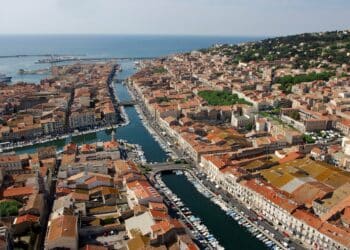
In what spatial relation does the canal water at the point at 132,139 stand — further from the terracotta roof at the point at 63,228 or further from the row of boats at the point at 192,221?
the terracotta roof at the point at 63,228

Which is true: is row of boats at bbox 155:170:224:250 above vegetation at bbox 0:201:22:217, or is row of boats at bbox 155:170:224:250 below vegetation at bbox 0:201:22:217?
below

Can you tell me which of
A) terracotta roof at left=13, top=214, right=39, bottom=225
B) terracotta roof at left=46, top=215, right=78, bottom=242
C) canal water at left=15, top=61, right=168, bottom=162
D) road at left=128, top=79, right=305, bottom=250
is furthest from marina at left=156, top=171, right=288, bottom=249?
terracotta roof at left=13, top=214, right=39, bottom=225

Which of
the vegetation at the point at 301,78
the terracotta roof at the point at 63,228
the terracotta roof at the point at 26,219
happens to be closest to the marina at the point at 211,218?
the terracotta roof at the point at 63,228

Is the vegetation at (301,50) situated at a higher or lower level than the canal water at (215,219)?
higher

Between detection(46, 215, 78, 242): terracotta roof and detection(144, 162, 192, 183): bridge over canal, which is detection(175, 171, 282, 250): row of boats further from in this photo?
detection(46, 215, 78, 242): terracotta roof

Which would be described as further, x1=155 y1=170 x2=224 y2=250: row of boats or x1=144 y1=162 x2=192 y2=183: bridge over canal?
x1=144 y1=162 x2=192 y2=183: bridge over canal

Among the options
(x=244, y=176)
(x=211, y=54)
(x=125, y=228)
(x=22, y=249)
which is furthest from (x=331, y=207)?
(x=211, y=54)
